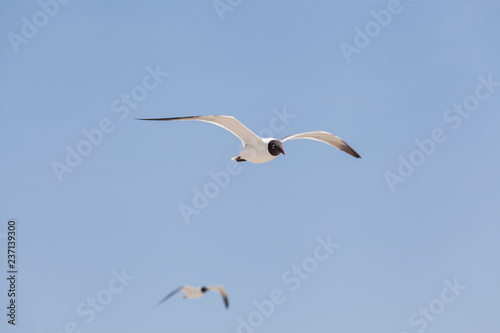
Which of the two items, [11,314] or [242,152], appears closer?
[11,314]

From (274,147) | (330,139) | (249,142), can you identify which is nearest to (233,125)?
(249,142)

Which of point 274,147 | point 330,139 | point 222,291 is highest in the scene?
point 330,139

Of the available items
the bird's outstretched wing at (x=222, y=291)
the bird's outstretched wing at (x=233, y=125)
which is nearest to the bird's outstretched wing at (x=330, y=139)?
the bird's outstretched wing at (x=233, y=125)

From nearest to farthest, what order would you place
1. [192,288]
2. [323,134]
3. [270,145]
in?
[192,288], [270,145], [323,134]

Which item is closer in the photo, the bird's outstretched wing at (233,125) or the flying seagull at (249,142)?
the bird's outstretched wing at (233,125)

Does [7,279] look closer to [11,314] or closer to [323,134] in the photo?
[11,314]

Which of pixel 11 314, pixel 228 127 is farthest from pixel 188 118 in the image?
pixel 11 314

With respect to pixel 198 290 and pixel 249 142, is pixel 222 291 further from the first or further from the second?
pixel 249 142

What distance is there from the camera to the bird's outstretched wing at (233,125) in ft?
49.2

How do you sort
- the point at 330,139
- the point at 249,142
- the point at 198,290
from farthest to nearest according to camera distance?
the point at 330,139 → the point at 249,142 → the point at 198,290

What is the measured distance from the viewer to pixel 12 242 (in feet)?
49.3

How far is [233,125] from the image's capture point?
1522 cm

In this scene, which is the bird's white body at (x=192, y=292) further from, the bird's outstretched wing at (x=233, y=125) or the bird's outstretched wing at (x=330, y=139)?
the bird's outstretched wing at (x=330, y=139)

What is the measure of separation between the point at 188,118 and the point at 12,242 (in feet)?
16.8
